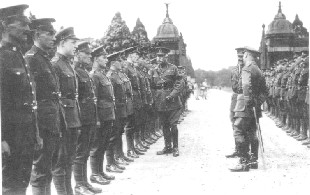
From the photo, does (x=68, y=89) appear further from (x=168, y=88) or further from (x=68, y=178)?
(x=168, y=88)

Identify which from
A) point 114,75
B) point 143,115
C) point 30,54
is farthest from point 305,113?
point 30,54

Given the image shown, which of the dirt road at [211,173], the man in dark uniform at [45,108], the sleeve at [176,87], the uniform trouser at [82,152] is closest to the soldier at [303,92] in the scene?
the dirt road at [211,173]

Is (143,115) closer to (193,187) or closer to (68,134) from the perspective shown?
(193,187)

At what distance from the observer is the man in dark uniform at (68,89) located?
16.8 feet

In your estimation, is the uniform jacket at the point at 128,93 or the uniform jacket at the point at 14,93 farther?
the uniform jacket at the point at 128,93

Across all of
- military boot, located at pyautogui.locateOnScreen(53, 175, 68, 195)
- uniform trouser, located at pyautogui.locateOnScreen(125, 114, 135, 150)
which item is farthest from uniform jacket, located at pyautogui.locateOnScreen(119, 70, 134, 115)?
military boot, located at pyautogui.locateOnScreen(53, 175, 68, 195)

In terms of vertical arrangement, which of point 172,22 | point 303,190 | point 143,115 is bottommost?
point 303,190

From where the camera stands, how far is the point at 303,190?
5.83m

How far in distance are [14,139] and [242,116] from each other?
13.9 feet

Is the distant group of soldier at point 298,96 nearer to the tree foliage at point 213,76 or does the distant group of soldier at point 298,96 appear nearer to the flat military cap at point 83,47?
the flat military cap at point 83,47

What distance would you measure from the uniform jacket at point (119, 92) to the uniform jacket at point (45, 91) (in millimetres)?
2791

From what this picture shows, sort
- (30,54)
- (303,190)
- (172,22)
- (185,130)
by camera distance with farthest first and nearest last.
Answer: (172,22)
(185,130)
(303,190)
(30,54)

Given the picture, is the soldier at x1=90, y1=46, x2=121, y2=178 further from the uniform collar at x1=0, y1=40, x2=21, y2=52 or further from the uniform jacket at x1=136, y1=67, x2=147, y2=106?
the uniform jacket at x1=136, y1=67, x2=147, y2=106

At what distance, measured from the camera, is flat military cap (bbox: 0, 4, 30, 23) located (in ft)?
12.4
